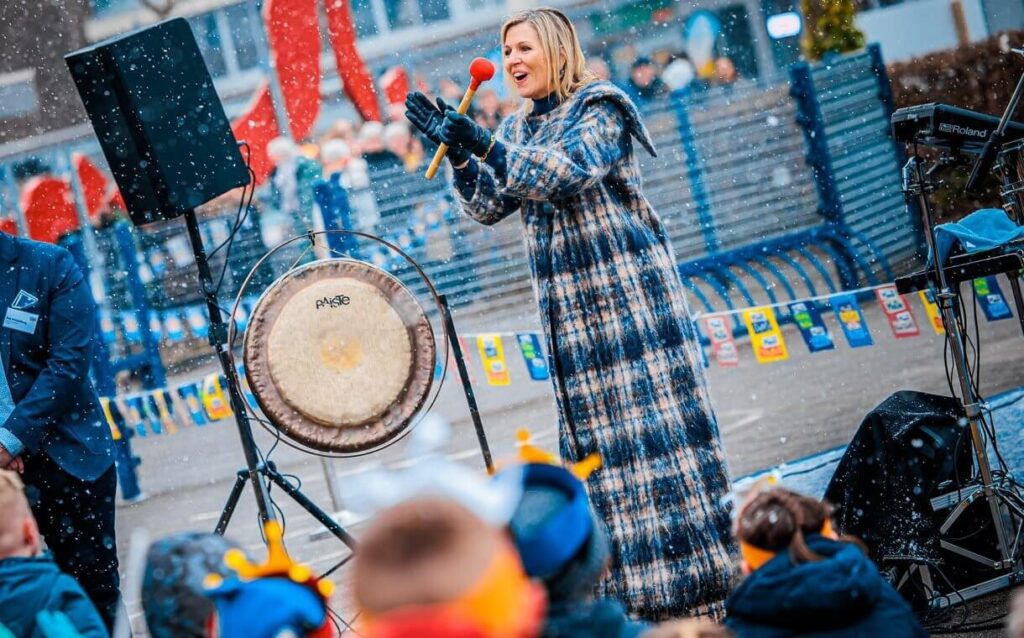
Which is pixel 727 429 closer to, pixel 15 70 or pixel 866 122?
pixel 866 122

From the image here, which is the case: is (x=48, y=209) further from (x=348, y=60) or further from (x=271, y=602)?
(x=271, y=602)

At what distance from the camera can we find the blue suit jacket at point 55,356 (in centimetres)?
414

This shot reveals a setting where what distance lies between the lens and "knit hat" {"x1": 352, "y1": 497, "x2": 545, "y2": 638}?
147cm

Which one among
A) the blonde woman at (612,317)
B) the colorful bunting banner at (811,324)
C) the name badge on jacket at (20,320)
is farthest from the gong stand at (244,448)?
the colorful bunting banner at (811,324)

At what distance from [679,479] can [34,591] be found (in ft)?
6.13

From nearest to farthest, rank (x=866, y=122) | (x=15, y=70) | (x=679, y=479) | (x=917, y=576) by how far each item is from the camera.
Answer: (x=679, y=479)
(x=917, y=576)
(x=866, y=122)
(x=15, y=70)

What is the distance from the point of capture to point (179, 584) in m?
2.56

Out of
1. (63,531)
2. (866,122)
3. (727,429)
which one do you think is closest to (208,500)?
(727,429)

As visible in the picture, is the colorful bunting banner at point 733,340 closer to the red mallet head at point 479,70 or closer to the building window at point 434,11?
the red mallet head at point 479,70

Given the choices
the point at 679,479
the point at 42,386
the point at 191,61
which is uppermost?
the point at 191,61

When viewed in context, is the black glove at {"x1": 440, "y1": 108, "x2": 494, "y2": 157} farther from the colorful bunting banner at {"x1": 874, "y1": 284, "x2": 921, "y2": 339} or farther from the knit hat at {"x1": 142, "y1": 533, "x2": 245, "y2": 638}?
the colorful bunting banner at {"x1": 874, "y1": 284, "x2": 921, "y2": 339}

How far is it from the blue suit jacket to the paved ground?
5.60ft

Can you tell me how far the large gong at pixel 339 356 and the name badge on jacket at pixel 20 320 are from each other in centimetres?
76

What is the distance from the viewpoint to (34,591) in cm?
285
